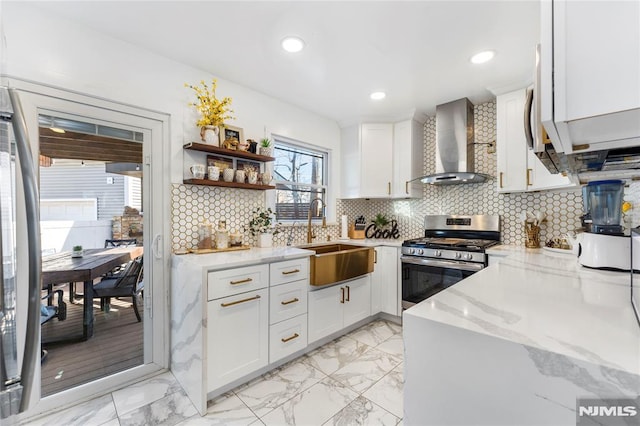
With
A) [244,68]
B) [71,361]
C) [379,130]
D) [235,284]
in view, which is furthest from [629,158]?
[71,361]

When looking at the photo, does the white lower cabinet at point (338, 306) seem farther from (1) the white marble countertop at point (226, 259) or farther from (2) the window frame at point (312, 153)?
(2) the window frame at point (312, 153)

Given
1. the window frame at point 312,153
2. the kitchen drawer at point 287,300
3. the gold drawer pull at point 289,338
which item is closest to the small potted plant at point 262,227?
the window frame at point 312,153

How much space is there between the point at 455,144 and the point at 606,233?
167 centimetres

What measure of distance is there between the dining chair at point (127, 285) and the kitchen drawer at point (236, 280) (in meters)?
0.76

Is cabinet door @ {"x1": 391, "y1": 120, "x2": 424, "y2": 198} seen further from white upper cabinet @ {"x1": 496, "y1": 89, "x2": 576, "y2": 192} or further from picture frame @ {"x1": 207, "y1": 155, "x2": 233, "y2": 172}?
picture frame @ {"x1": 207, "y1": 155, "x2": 233, "y2": 172}

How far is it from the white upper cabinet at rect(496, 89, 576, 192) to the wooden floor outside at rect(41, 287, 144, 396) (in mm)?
3454

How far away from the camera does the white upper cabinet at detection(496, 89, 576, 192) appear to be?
2486 millimetres

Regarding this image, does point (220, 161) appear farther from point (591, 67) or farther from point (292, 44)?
point (591, 67)

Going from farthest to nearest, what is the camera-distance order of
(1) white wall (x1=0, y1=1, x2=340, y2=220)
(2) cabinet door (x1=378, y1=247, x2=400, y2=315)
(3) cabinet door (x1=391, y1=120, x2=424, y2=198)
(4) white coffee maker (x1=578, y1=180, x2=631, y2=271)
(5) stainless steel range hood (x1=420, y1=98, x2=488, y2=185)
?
1. (3) cabinet door (x1=391, y1=120, x2=424, y2=198)
2. (2) cabinet door (x1=378, y1=247, x2=400, y2=315)
3. (5) stainless steel range hood (x1=420, y1=98, x2=488, y2=185)
4. (1) white wall (x1=0, y1=1, x2=340, y2=220)
5. (4) white coffee maker (x1=578, y1=180, x2=631, y2=271)

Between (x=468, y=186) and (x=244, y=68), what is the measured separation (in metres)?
2.68

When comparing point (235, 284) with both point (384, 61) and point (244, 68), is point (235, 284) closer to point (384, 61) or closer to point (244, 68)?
point (244, 68)

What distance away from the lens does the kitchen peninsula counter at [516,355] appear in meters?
0.59

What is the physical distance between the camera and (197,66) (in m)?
2.29

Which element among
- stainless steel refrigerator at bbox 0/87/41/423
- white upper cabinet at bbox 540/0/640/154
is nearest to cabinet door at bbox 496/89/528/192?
white upper cabinet at bbox 540/0/640/154
